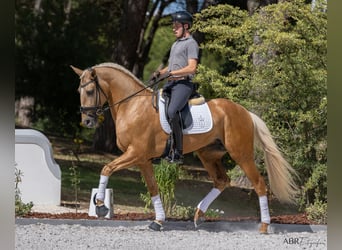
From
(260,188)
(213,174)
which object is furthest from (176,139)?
(260,188)

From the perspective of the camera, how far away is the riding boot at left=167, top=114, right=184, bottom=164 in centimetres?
654

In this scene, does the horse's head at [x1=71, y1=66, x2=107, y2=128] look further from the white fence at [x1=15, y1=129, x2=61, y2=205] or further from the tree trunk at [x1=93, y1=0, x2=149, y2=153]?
the tree trunk at [x1=93, y1=0, x2=149, y2=153]

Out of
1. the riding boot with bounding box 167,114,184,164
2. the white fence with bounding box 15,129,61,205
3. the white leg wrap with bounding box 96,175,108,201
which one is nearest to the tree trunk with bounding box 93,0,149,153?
the white fence with bounding box 15,129,61,205

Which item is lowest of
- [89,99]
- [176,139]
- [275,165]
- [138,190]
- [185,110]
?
[138,190]

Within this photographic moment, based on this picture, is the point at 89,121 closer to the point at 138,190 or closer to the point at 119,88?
the point at 119,88

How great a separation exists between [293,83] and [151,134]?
2.75 m

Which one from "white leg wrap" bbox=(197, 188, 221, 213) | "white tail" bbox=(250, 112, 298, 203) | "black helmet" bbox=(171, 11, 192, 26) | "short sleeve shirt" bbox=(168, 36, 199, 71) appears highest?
"black helmet" bbox=(171, 11, 192, 26)

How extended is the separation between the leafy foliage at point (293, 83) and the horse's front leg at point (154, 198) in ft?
7.76

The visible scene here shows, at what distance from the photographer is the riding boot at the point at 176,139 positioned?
6.54 meters

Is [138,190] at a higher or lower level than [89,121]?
lower

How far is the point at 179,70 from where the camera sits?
6.35 meters

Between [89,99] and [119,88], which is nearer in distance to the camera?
[89,99]

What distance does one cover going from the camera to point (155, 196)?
22.4 feet

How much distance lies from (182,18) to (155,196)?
1.97 m
